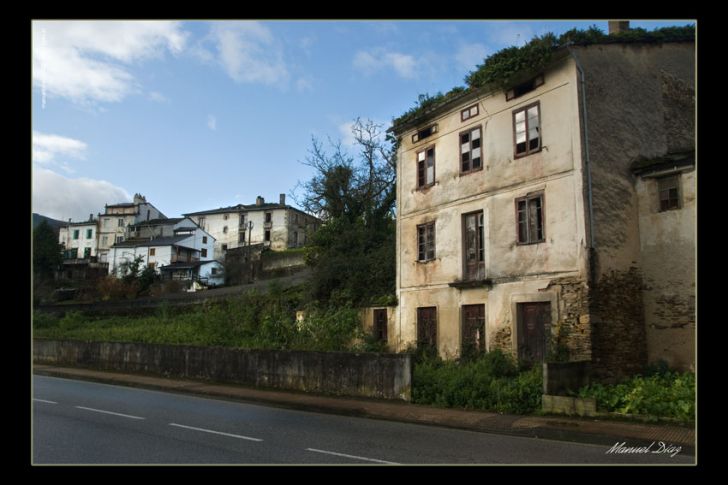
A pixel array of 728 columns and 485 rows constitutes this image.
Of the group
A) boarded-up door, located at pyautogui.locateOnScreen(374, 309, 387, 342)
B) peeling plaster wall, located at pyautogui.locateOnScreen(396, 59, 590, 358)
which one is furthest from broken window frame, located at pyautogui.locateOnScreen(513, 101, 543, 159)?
boarded-up door, located at pyautogui.locateOnScreen(374, 309, 387, 342)

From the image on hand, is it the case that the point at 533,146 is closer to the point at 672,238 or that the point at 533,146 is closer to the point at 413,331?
the point at 672,238

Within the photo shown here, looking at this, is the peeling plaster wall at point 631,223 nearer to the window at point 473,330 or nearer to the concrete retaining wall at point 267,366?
the window at point 473,330

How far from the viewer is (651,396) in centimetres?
1296

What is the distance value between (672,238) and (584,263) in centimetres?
292

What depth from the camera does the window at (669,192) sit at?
16484 mm

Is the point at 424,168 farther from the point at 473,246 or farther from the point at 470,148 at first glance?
the point at 473,246

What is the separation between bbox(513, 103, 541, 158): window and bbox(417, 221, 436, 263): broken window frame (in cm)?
481

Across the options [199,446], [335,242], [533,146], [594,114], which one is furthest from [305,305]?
[199,446]

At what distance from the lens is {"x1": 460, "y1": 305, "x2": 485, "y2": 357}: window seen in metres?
18.8

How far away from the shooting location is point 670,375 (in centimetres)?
1520

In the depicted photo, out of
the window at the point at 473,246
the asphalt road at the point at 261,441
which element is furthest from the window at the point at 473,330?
the asphalt road at the point at 261,441

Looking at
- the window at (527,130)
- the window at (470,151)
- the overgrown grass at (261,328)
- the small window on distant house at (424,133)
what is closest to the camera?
the window at (527,130)

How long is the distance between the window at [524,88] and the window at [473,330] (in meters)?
7.16

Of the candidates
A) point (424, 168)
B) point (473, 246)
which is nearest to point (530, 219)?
point (473, 246)
